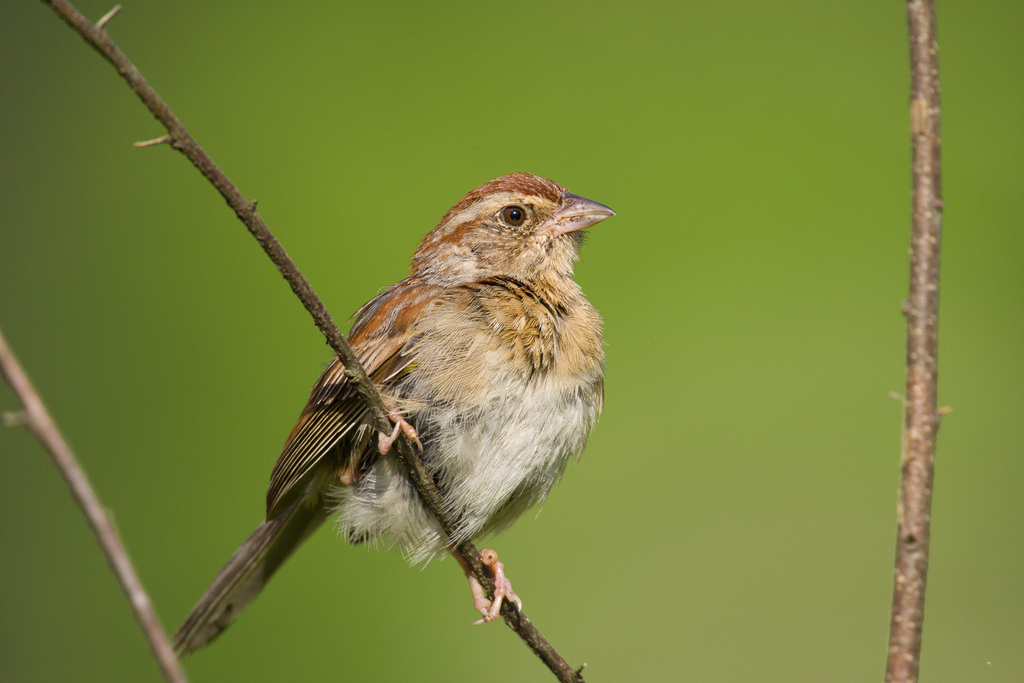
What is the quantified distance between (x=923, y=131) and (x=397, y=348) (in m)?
1.61

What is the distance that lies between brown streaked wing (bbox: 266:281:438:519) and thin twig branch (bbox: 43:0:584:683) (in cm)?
48

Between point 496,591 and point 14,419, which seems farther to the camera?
point 496,591

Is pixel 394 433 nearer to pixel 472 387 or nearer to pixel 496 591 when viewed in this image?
pixel 472 387

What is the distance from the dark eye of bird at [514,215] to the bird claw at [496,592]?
45.5 inches

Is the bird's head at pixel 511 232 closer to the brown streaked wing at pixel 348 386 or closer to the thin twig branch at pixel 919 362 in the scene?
the brown streaked wing at pixel 348 386

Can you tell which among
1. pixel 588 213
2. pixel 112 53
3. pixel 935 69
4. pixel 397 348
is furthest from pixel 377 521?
pixel 935 69

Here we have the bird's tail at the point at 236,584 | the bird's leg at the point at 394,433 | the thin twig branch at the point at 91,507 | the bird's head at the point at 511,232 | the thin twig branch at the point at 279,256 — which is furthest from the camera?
the bird's tail at the point at 236,584

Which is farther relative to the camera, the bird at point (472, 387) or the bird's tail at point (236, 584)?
the bird's tail at point (236, 584)

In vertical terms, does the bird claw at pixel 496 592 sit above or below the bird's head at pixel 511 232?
below

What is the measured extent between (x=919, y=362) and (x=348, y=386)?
5.30 feet

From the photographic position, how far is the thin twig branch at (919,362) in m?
1.69

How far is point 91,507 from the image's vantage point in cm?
114

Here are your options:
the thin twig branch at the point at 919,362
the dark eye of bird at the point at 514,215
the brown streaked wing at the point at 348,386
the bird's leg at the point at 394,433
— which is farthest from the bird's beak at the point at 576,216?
the thin twig branch at the point at 919,362

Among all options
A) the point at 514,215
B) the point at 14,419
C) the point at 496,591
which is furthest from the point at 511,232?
the point at 14,419
